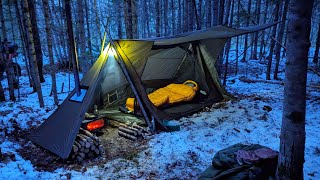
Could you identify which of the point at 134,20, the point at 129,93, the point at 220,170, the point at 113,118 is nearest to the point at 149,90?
the point at 129,93

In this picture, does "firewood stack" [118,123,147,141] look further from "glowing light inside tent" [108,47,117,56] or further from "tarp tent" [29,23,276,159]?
"glowing light inside tent" [108,47,117,56]

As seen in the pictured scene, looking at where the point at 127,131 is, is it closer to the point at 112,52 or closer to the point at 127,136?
the point at 127,136

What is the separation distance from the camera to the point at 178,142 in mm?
4785

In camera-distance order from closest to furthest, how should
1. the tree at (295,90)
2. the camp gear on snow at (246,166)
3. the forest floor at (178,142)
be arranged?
the tree at (295,90) → the camp gear on snow at (246,166) → the forest floor at (178,142)

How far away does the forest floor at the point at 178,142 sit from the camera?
12.3ft

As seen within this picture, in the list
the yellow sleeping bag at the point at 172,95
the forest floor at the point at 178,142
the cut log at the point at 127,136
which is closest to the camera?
the forest floor at the point at 178,142

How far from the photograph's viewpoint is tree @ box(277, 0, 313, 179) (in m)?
2.08

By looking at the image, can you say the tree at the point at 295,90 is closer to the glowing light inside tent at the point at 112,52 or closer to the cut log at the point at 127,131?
the cut log at the point at 127,131

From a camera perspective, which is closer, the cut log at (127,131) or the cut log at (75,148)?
the cut log at (75,148)

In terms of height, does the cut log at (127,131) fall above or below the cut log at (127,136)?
above

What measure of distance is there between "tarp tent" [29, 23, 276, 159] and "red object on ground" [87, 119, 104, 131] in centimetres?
60

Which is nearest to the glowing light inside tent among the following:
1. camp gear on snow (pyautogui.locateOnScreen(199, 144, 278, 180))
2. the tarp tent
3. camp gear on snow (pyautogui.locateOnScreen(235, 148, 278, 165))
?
the tarp tent

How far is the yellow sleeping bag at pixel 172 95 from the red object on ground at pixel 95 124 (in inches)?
43.4

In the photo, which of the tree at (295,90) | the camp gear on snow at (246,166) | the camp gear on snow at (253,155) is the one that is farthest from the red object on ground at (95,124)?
the tree at (295,90)
